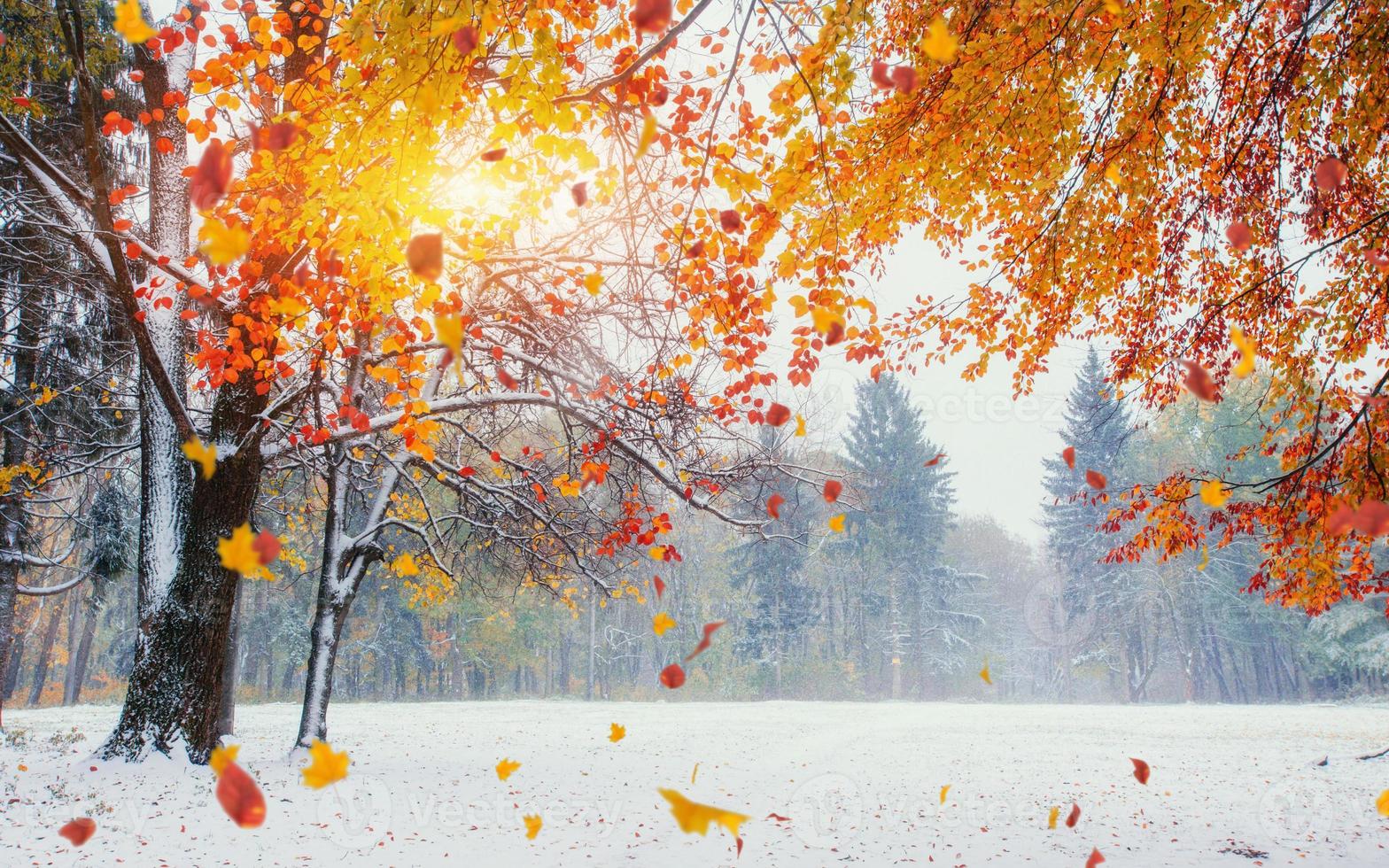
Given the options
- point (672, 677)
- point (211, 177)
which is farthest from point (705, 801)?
point (211, 177)

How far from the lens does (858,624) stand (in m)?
36.8

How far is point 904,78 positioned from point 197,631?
6600 millimetres

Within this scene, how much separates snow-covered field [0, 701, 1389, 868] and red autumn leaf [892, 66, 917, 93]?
4.88 metres

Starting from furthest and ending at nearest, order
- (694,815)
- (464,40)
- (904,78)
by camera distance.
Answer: (904,78) → (464,40) → (694,815)

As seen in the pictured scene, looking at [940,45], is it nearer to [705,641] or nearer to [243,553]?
[705,641]

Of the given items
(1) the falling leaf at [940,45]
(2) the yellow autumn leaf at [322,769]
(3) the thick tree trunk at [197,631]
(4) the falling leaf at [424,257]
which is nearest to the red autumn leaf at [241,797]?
(2) the yellow autumn leaf at [322,769]

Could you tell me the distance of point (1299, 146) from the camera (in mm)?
5164

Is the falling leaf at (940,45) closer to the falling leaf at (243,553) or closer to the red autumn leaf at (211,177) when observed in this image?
the red autumn leaf at (211,177)

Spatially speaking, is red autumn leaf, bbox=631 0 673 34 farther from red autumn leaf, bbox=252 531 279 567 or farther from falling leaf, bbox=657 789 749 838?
falling leaf, bbox=657 789 749 838

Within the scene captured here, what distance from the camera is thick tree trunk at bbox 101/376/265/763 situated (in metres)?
5.85

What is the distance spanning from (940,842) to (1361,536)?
376 centimetres

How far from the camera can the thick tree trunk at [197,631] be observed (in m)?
5.85

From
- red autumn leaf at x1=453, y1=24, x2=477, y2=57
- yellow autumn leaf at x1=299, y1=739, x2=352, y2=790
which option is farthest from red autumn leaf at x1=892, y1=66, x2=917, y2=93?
yellow autumn leaf at x1=299, y1=739, x2=352, y2=790

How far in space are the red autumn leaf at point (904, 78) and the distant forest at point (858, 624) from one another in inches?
1029
